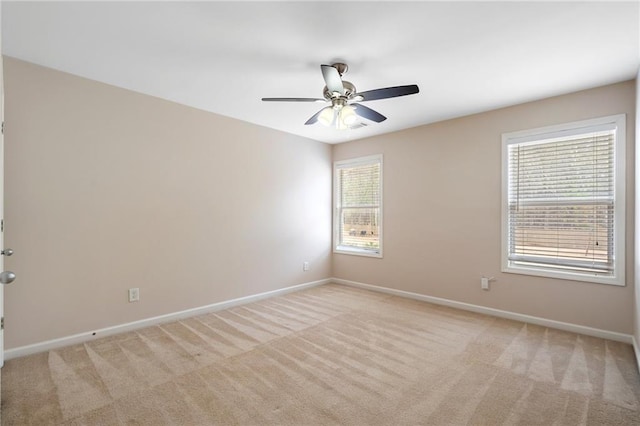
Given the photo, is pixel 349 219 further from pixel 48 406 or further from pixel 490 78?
pixel 48 406

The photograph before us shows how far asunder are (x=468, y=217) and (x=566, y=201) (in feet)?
3.15

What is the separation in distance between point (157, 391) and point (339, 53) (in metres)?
2.74

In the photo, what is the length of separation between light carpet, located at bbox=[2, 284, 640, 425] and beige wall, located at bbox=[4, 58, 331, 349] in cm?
43

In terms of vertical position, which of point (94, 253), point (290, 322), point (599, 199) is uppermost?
point (599, 199)

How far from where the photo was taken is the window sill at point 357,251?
4.69 m

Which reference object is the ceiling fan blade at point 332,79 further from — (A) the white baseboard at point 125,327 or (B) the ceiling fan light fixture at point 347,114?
(A) the white baseboard at point 125,327

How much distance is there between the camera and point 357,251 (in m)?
4.95

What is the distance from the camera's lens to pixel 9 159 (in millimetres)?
2410

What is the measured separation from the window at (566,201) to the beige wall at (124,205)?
2.94m

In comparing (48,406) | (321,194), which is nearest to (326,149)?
(321,194)

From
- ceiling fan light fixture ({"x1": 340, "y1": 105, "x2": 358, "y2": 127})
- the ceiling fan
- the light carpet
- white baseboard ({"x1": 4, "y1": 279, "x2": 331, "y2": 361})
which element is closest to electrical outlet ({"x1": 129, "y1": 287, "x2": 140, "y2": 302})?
white baseboard ({"x1": 4, "y1": 279, "x2": 331, "y2": 361})

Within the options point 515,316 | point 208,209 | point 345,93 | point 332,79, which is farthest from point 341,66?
point 515,316

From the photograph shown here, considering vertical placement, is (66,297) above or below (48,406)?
above

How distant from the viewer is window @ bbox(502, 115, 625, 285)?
2.87 meters
